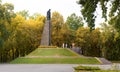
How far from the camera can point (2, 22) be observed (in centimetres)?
5909

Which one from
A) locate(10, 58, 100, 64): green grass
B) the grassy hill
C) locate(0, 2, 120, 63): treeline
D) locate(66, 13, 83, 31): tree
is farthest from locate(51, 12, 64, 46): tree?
locate(10, 58, 100, 64): green grass

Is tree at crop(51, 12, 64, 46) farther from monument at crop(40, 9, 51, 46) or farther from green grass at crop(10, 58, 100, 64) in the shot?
green grass at crop(10, 58, 100, 64)

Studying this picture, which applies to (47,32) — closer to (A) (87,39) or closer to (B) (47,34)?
(B) (47,34)

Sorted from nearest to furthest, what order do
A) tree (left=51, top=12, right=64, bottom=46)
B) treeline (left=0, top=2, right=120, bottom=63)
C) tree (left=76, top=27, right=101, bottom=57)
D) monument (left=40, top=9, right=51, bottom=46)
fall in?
monument (left=40, top=9, right=51, bottom=46)
treeline (left=0, top=2, right=120, bottom=63)
tree (left=51, top=12, right=64, bottom=46)
tree (left=76, top=27, right=101, bottom=57)

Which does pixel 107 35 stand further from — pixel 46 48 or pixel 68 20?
pixel 68 20

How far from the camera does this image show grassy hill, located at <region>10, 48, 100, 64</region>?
172 feet

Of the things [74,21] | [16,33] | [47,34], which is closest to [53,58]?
[47,34]

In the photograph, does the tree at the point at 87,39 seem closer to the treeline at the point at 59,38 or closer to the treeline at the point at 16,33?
the treeline at the point at 59,38

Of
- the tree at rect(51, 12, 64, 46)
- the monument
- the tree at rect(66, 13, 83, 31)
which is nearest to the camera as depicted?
the monument

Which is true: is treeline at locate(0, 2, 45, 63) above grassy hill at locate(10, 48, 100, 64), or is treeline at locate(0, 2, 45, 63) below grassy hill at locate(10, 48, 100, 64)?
above

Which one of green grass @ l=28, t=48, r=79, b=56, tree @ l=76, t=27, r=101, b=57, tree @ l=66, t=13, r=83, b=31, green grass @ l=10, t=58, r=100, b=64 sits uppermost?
tree @ l=66, t=13, r=83, b=31

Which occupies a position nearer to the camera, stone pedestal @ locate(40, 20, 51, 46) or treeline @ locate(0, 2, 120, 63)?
stone pedestal @ locate(40, 20, 51, 46)

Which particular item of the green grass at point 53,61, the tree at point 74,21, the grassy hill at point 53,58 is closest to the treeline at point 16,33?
the grassy hill at point 53,58

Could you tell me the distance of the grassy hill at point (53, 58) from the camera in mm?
52325
